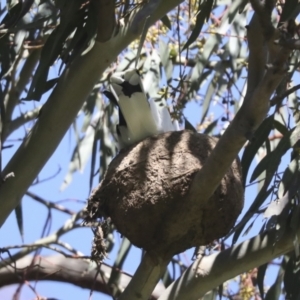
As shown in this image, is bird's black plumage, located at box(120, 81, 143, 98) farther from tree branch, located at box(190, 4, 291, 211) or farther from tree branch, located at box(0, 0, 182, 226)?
tree branch, located at box(190, 4, 291, 211)

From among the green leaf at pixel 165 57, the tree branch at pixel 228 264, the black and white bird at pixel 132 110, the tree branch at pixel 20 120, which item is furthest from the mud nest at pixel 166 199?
the tree branch at pixel 20 120

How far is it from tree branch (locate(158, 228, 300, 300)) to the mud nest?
14 centimetres

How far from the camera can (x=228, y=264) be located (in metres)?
2.02

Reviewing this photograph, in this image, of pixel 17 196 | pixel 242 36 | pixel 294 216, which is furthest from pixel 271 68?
pixel 242 36

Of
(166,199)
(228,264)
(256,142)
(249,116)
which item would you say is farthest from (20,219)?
(249,116)

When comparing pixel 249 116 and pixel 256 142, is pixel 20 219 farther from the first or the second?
pixel 249 116

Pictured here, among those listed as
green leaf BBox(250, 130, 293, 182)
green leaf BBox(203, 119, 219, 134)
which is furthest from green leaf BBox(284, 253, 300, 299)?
green leaf BBox(203, 119, 219, 134)

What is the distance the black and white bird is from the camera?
260cm

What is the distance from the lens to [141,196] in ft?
7.25

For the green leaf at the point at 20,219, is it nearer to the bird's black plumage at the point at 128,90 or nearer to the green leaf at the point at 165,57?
the bird's black plumage at the point at 128,90

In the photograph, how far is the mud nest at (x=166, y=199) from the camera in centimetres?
216

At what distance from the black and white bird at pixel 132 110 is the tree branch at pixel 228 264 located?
65 cm

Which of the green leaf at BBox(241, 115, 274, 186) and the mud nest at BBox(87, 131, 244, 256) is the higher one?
the green leaf at BBox(241, 115, 274, 186)

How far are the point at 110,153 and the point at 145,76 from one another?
1.18ft
